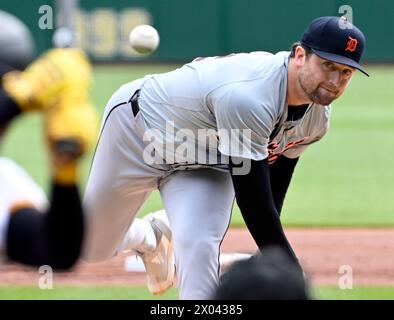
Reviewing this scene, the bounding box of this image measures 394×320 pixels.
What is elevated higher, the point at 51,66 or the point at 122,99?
the point at 51,66

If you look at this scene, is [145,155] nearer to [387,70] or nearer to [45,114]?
[45,114]

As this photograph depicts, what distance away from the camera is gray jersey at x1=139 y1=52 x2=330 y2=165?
4258mm

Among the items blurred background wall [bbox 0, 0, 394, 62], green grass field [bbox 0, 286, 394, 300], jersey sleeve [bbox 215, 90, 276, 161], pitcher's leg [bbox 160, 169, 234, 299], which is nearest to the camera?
jersey sleeve [bbox 215, 90, 276, 161]

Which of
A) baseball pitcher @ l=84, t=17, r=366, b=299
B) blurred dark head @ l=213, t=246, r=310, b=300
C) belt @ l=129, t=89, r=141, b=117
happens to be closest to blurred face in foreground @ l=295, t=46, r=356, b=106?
baseball pitcher @ l=84, t=17, r=366, b=299

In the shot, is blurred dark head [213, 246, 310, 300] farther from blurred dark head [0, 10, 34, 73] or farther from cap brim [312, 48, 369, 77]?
cap brim [312, 48, 369, 77]

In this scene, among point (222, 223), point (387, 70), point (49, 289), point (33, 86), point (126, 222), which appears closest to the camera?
point (33, 86)

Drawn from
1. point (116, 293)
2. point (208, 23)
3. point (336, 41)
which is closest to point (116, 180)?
point (336, 41)

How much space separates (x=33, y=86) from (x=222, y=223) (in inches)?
87.2

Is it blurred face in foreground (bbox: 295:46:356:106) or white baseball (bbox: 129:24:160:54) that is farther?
white baseball (bbox: 129:24:160:54)

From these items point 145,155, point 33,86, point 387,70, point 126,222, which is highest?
point 33,86

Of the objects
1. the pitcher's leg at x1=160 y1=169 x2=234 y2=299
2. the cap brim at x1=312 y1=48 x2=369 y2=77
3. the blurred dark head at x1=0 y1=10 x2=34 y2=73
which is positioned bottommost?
the pitcher's leg at x1=160 y1=169 x2=234 y2=299

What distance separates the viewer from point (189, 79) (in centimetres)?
461

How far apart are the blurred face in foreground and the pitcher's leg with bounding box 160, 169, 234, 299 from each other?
2.13ft
